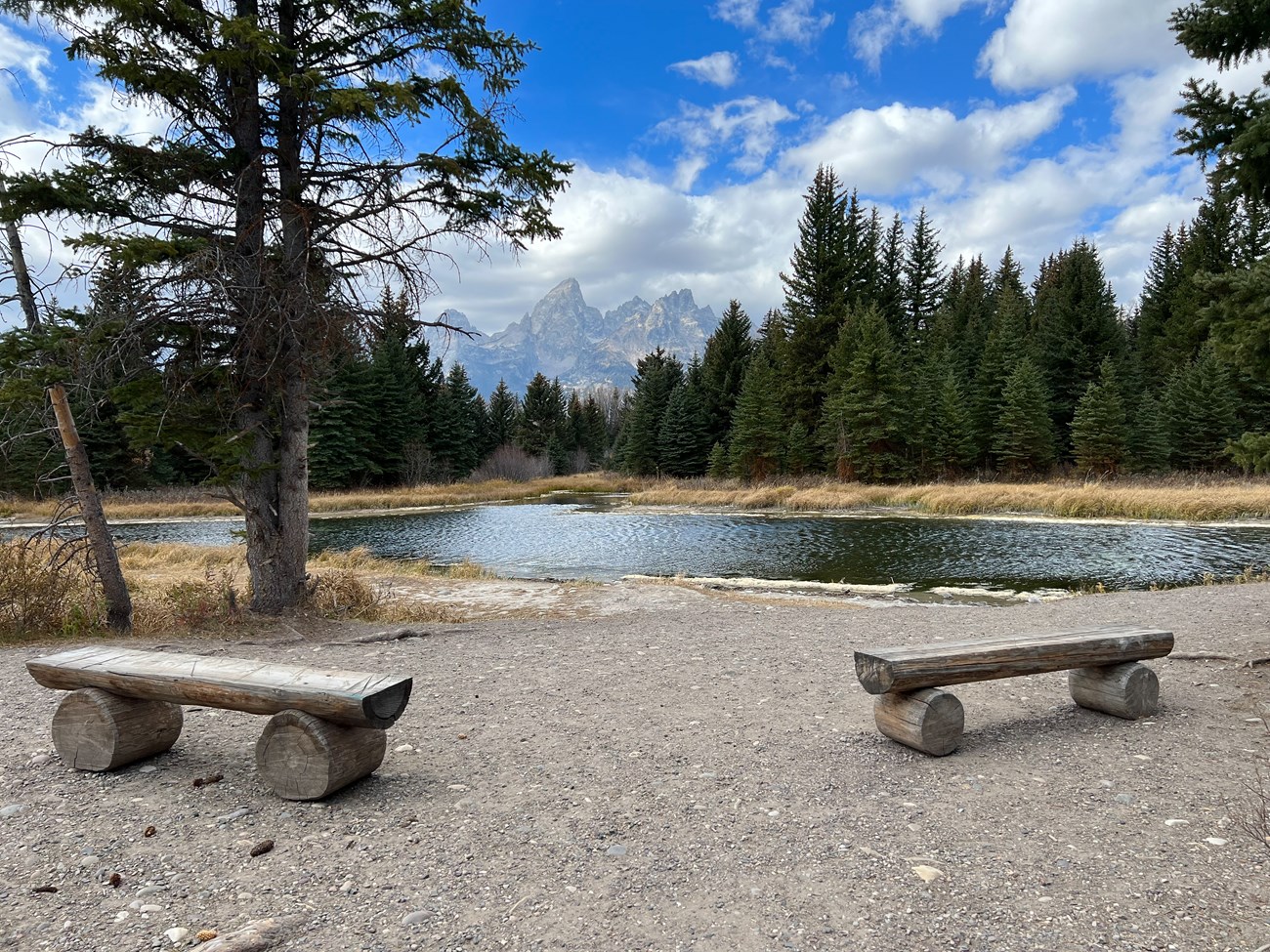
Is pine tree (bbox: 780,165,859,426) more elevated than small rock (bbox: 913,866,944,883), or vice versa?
pine tree (bbox: 780,165,859,426)

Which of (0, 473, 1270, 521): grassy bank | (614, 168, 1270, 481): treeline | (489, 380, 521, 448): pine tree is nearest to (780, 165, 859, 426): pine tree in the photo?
(614, 168, 1270, 481): treeline

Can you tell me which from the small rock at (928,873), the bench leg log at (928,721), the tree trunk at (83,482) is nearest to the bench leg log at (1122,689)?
the bench leg log at (928,721)

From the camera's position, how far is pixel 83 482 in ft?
25.5

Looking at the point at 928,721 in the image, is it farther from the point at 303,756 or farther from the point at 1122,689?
the point at 303,756

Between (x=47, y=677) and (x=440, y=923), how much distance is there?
10.1ft

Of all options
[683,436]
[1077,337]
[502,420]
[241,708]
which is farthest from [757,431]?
[241,708]

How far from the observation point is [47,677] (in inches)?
161

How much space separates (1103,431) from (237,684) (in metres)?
46.1

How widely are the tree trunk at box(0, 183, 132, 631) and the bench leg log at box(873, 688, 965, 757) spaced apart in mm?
8200

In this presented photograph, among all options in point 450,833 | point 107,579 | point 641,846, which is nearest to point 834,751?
point 641,846

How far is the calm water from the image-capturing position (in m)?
17.2

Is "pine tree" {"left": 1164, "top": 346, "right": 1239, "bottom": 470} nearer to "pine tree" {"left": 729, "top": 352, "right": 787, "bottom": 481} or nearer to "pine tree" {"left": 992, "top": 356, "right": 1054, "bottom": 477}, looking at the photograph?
"pine tree" {"left": 992, "top": 356, "right": 1054, "bottom": 477}

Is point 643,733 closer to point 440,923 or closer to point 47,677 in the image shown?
point 440,923

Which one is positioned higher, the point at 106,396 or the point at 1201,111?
the point at 1201,111
